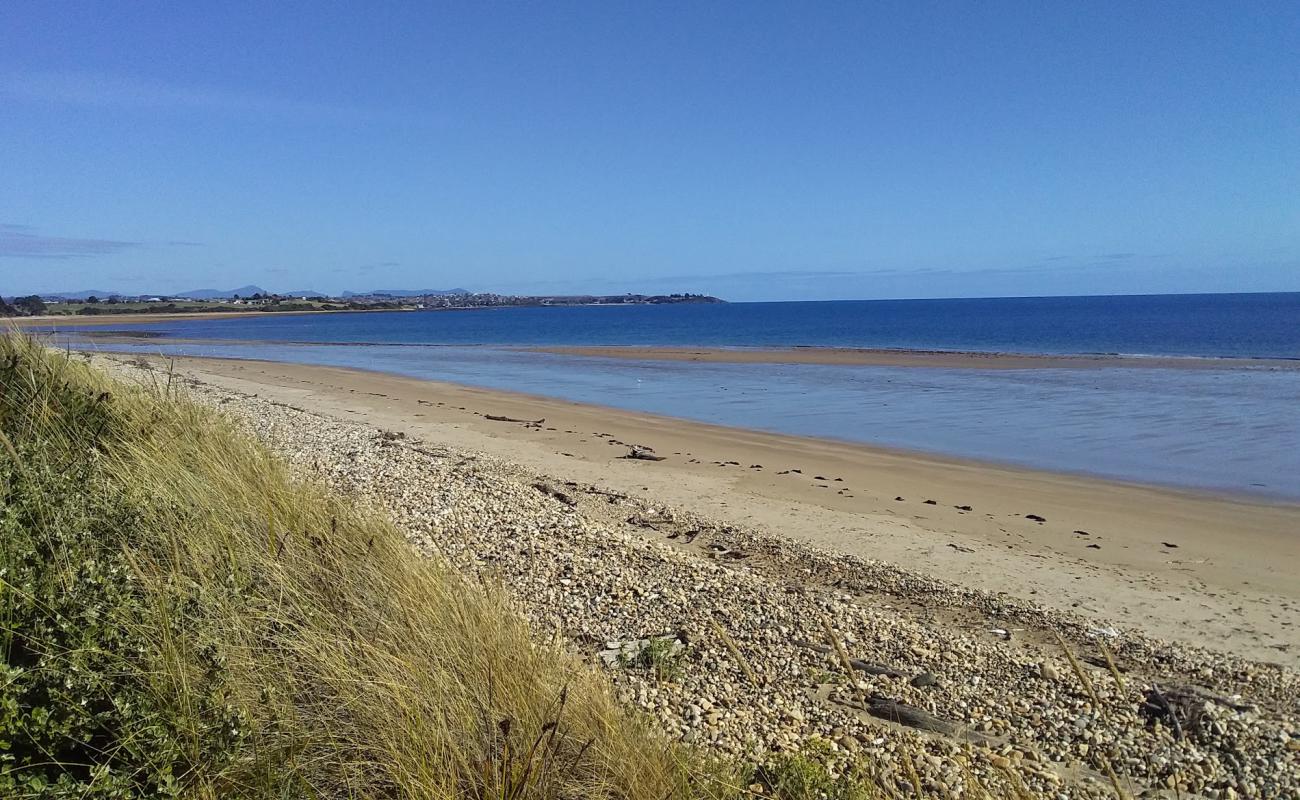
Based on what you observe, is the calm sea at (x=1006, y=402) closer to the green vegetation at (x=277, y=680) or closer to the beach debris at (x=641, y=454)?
the beach debris at (x=641, y=454)

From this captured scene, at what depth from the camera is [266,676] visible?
346cm

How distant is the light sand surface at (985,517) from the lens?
798 cm

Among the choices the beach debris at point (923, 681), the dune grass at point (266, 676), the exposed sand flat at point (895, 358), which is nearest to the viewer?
the dune grass at point (266, 676)

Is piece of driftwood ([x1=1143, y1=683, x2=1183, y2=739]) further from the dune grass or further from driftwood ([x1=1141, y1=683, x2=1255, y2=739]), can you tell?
the dune grass

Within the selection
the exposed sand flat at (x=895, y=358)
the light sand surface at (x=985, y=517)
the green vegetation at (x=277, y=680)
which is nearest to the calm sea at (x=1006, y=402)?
the light sand surface at (x=985, y=517)

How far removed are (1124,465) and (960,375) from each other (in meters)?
18.5

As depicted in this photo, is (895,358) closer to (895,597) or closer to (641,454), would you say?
(641,454)

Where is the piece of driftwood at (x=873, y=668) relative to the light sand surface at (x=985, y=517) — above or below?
above

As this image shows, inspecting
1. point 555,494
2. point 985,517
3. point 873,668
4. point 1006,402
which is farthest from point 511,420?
point 873,668

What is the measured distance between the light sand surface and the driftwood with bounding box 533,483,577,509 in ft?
3.60

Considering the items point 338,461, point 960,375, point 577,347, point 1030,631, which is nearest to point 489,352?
point 577,347

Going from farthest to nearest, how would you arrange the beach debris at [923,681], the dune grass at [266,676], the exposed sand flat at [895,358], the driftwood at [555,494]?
the exposed sand flat at [895,358]
the driftwood at [555,494]
the beach debris at [923,681]
the dune grass at [266,676]

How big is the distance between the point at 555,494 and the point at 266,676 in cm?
774

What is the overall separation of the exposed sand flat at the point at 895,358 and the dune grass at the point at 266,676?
3525cm
